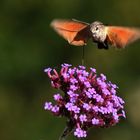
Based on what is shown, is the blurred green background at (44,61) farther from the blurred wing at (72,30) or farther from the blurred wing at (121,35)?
the blurred wing at (121,35)

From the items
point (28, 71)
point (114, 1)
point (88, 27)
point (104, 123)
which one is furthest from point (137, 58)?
point (104, 123)

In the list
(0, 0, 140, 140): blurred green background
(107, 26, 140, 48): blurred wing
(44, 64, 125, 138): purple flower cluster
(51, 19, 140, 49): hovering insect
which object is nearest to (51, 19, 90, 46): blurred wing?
(51, 19, 140, 49): hovering insect

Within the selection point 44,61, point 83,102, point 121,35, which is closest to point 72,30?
point 121,35

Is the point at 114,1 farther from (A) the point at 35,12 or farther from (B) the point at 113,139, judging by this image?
(B) the point at 113,139

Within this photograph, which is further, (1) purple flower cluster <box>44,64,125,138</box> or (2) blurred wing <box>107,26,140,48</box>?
(2) blurred wing <box>107,26,140,48</box>

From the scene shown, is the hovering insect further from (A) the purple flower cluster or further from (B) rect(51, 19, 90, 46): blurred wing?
(A) the purple flower cluster

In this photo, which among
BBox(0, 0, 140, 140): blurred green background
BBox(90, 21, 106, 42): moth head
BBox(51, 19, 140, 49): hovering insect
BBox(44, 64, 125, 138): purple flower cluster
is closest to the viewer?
BBox(44, 64, 125, 138): purple flower cluster

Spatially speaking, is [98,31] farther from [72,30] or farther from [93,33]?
[72,30]
